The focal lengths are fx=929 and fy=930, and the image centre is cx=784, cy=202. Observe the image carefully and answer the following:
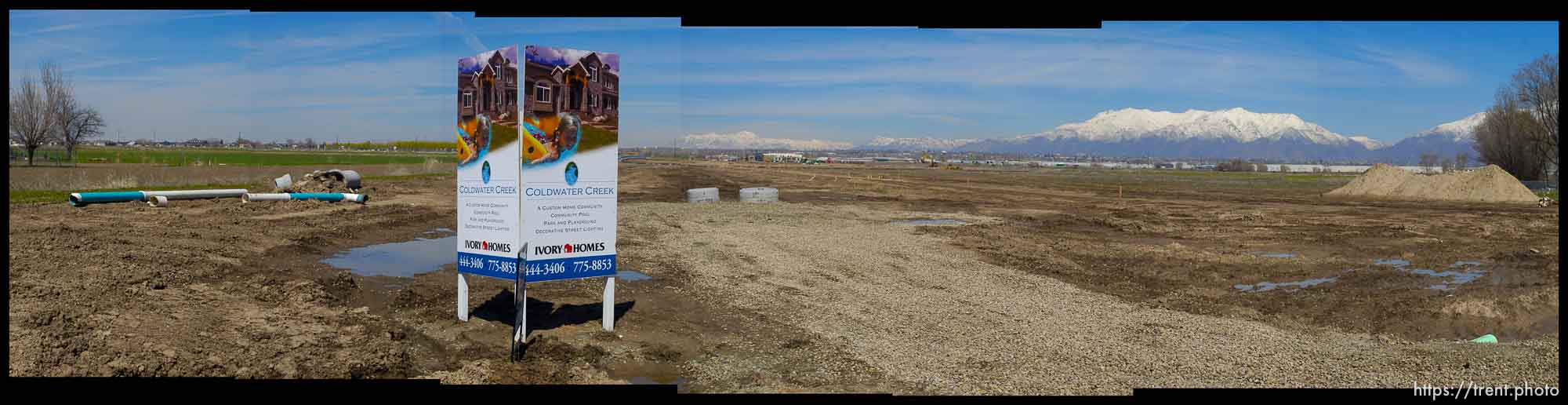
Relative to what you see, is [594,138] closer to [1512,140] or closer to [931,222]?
[931,222]

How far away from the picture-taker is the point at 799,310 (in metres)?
12.0

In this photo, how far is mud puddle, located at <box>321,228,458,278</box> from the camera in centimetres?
1528

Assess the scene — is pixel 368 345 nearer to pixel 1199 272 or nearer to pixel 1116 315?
pixel 1116 315

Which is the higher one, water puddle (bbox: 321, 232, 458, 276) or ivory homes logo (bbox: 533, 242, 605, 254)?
ivory homes logo (bbox: 533, 242, 605, 254)

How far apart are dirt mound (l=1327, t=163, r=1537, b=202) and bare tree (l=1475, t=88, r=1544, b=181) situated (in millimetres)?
30235

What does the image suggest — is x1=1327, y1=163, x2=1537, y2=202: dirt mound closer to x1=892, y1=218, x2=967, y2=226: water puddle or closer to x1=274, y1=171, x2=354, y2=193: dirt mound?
x1=892, y1=218, x2=967, y2=226: water puddle

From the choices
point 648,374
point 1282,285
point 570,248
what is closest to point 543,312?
point 570,248

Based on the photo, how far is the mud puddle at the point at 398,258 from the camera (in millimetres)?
15279

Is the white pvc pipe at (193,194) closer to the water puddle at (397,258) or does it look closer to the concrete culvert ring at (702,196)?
the water puddle at (397,258)

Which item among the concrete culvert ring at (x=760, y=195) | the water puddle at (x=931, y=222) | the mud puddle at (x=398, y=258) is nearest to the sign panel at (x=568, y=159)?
the mud puddle at (x=398, y=258)

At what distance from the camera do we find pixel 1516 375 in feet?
27.0

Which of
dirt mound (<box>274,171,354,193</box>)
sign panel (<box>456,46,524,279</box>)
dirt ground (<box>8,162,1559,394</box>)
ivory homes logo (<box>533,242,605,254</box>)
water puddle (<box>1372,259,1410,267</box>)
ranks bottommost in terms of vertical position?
water puddle (<box>1372,259,1410,267</box>)

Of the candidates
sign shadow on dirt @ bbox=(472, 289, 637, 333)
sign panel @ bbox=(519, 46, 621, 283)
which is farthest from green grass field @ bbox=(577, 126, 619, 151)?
sign shadow on dirt @ bbox=(472, 289, 637, 333)

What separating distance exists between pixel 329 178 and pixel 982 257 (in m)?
25.4
